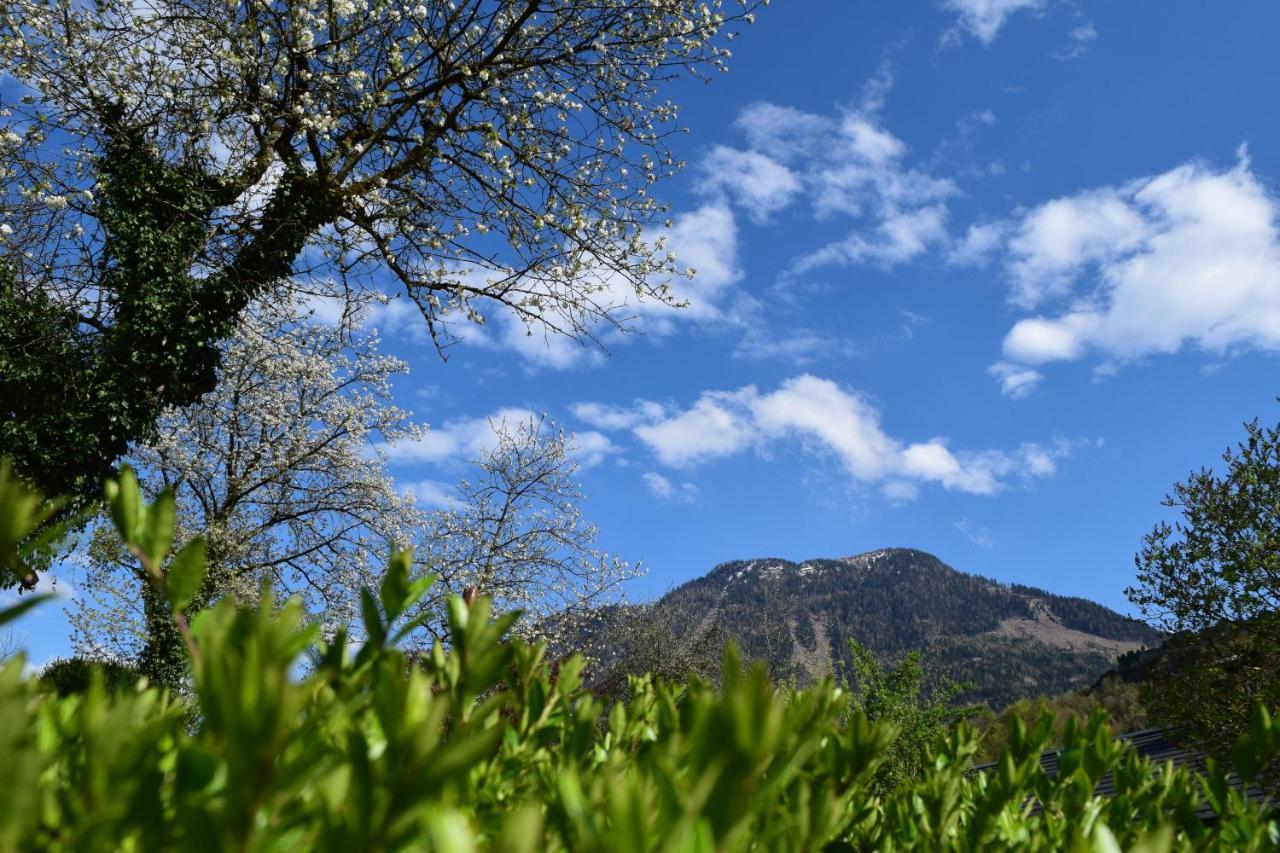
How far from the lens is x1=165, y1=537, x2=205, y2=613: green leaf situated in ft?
2.77

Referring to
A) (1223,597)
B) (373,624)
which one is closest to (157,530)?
(373,624)

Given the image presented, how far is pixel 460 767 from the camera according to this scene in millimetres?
471

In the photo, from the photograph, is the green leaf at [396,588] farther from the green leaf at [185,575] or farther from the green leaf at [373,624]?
the green leaf at [185,575]

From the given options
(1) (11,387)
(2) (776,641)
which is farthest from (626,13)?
(2) (776,641)

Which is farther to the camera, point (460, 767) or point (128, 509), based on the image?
point (128, 509)

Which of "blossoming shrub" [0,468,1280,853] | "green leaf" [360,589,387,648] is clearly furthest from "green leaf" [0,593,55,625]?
"green leaf" [360,589,387,648]

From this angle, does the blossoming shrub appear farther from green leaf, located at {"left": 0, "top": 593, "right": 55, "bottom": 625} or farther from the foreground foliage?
the foreground foliage

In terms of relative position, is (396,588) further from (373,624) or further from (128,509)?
(128,509)

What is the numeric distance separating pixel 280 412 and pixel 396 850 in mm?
21078

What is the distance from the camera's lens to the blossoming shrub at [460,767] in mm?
479

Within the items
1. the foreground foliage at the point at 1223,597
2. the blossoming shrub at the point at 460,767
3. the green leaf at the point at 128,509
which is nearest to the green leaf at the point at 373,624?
the blossoming shrub at the point at 460,767

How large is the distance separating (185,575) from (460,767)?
0.56m

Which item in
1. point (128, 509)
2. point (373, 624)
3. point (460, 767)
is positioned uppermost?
point (128, 509)

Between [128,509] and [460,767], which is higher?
[128,509]
